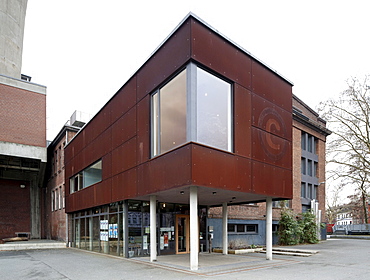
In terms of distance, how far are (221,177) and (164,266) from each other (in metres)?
3.94

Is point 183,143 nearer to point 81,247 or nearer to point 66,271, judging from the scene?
point 66,271

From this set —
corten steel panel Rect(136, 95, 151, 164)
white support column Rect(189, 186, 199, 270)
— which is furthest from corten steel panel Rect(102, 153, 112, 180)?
white support column Rect(189, 186, 199, 270)

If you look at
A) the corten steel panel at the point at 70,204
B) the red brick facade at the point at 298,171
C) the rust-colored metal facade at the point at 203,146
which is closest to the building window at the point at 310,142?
the red brick facade at the point at 298,171

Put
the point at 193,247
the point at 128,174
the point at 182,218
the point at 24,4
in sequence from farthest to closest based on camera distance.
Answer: the point at 24,4, the point at 182,218, the point at 128,174, the point at 193,247

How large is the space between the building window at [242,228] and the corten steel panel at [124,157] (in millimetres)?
9047

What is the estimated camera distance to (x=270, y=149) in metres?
14.3

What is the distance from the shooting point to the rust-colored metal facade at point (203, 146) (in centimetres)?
1142

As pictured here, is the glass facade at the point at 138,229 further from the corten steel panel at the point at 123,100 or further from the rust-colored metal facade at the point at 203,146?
the corten steel panel at the point at 123,100

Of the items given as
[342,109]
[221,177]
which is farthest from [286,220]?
[221,177]

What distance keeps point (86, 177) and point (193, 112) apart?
12.5 metres

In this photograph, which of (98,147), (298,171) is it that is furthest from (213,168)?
(298,171)

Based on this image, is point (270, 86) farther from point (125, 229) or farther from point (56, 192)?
point (56, 192)

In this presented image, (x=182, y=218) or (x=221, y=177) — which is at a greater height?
(x=221, y=177)

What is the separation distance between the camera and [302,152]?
2962 cm
